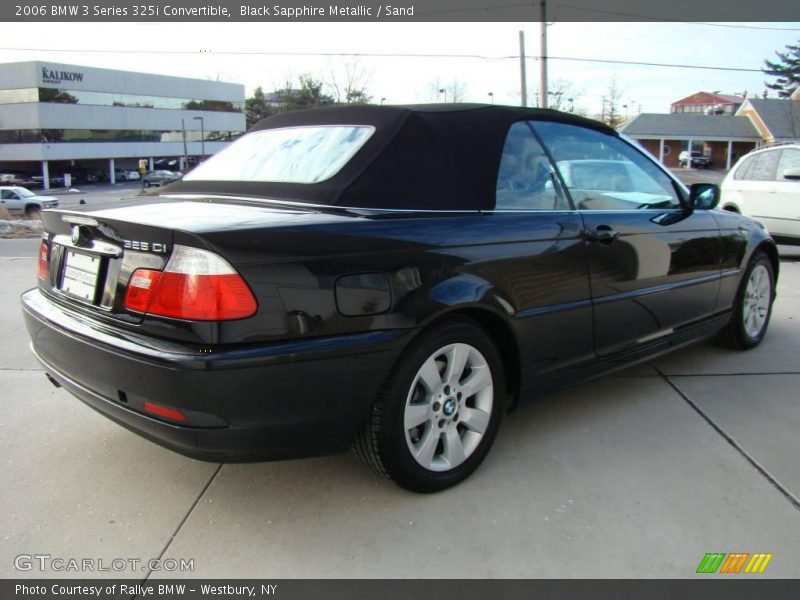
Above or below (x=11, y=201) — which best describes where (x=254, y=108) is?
above

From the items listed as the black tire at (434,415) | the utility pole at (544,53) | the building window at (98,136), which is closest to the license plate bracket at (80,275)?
the black tire at (434,415)

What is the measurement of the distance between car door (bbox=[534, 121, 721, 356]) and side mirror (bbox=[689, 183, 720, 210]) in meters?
0.05

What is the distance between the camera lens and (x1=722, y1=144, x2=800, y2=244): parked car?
352 inches

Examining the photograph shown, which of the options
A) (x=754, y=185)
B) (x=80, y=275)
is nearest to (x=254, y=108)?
(x=754, y=185)

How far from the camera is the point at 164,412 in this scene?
2172mm

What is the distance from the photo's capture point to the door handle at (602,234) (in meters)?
3.18

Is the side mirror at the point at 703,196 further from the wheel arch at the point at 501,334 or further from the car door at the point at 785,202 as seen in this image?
the car door at the point at 785,202

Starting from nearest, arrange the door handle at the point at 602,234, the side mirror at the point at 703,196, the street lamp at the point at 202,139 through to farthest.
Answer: the door handle at the point at 602,234 → the side mirror at the point at 703,196 → the street lamp at the point at 202,139

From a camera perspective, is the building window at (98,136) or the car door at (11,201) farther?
the building window at (98,136)

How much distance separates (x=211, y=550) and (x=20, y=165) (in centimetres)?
7259

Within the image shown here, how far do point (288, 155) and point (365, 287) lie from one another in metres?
1.08

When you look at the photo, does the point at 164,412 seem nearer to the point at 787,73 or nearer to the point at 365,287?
the point at 365,287

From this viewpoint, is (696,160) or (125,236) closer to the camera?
(125,236)

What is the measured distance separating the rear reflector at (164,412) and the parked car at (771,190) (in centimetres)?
916
